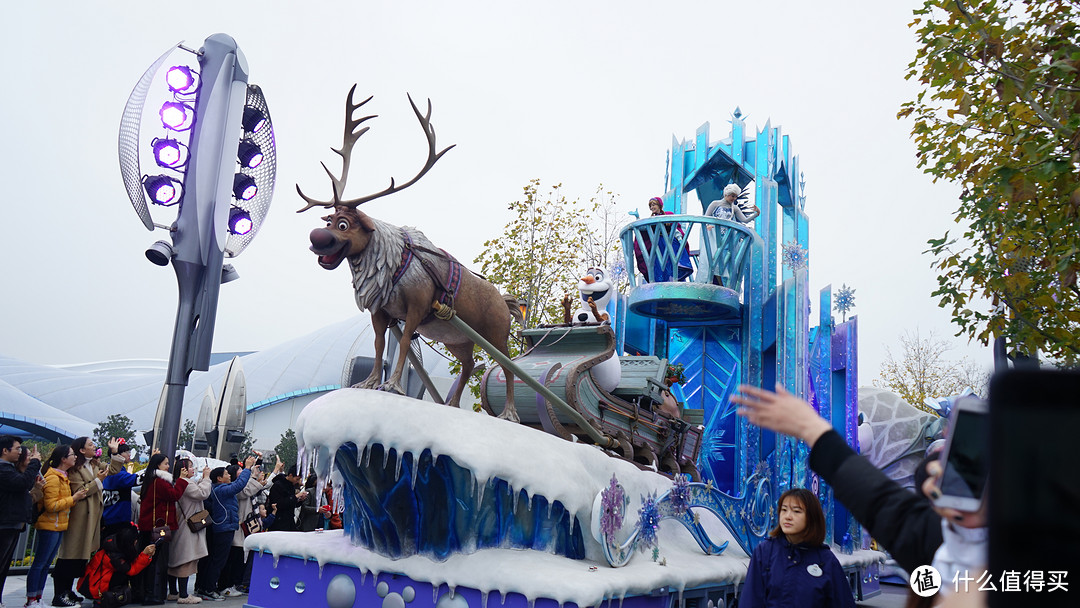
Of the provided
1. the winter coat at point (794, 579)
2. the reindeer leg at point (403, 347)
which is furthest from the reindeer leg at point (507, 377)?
the winter coat at point (794, 579)

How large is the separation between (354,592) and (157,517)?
261 cm

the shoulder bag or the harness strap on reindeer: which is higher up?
the harness strap on reindeer

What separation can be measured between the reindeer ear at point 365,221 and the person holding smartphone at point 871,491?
384 centimetres

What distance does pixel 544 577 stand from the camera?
4.78 m

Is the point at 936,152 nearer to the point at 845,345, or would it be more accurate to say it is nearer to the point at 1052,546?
the point at 845,345

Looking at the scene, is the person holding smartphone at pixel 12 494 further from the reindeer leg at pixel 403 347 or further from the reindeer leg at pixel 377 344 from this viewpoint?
the reindeer leg at pixel 403 347

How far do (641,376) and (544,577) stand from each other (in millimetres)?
2925

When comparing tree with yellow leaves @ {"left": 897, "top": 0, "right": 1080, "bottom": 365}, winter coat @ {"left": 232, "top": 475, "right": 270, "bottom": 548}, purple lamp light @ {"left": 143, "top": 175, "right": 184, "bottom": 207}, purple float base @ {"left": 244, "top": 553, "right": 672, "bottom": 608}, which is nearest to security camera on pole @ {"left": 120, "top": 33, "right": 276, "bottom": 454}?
purple lamp light @ {"left": 143, "top": 175, "right": 184, "bottom": 207}

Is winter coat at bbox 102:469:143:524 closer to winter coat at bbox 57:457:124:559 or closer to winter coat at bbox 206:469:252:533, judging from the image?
winter coat at bbox 57:457:124:559

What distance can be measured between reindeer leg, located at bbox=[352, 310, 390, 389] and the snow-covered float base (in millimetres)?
198

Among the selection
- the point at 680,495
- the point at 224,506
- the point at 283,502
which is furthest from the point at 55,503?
the point at 680,495

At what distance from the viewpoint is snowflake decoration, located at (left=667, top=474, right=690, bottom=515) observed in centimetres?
636

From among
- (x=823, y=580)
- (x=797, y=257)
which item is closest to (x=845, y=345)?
(x=797, y=257)

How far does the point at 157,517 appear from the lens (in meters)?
6.86
